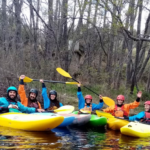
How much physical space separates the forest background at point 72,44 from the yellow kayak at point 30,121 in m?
3.03

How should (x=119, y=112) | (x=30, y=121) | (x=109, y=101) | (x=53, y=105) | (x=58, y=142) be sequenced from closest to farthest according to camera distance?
(x=58, y=142) < (x=30, y=121) < (x=119, y=112) < (x=53, y=105) < (x=109, y=101)

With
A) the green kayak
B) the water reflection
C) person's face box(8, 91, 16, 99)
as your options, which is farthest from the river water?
the green kayak

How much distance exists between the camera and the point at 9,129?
4.93 metres

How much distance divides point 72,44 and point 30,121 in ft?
30.9

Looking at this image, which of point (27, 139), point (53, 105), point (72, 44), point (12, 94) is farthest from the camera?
point (72, 44)

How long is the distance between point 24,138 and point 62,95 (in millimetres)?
5659

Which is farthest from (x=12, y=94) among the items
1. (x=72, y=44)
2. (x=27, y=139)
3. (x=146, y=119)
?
(x=72, y=44)

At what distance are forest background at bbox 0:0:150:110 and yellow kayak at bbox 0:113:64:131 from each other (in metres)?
3.03

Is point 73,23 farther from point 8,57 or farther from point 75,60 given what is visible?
point 8,57

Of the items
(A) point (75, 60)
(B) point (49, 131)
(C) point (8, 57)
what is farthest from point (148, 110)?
(A) point (75, 60)

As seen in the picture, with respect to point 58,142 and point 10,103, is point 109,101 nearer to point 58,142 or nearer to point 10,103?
point 10,103

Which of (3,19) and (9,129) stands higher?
(3,19)

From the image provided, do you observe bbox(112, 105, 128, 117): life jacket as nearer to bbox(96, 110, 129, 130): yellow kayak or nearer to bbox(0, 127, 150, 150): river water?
bbox(96, 110, 129, 130): yellow kayak

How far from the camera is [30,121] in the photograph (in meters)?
4.79
